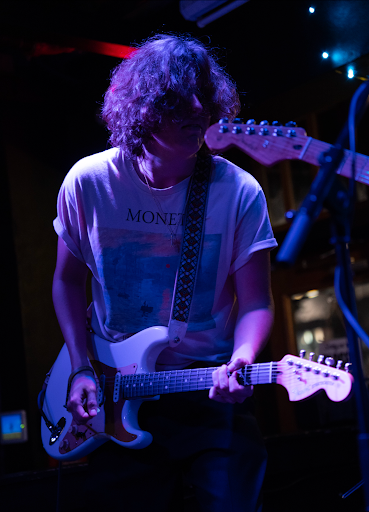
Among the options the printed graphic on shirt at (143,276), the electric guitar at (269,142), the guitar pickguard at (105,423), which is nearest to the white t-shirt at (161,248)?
the printed graphic on shirt at (143,276)

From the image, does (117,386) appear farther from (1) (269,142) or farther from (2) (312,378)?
(1) (269,142)

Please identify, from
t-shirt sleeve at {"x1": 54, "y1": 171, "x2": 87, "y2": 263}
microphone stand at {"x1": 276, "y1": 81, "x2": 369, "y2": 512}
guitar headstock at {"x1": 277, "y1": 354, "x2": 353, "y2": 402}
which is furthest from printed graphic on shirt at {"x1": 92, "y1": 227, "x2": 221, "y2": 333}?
microphone stand at {"x1": 276, "y1": 81, "x2": 369, "y2": 512}

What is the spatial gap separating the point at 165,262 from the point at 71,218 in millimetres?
390

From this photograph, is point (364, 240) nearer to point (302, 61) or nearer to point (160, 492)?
point (302, 61)

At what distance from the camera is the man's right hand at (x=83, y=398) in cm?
172

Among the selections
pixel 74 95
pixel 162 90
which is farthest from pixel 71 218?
pixel 74 95

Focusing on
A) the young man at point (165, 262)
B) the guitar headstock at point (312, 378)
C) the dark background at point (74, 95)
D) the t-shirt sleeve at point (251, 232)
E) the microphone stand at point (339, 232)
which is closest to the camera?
the microphone stand at point (339, 232)

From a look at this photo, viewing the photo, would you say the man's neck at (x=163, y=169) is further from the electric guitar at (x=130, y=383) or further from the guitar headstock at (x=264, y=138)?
the electric guitar at (x=130, y=383)

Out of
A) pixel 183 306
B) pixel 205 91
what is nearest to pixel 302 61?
pixel 205 91

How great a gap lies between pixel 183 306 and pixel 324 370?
1.67 ft

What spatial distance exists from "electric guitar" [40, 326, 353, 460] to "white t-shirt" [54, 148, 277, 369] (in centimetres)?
8

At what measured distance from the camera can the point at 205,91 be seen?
6.12ft

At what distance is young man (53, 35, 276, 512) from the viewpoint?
1632 mm

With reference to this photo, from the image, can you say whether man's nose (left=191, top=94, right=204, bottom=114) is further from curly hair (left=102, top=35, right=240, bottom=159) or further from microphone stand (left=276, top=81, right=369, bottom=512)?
microphone stand (left=276, top=81, right=369, bottom=512)
